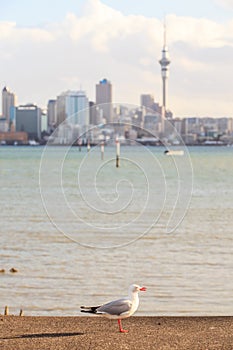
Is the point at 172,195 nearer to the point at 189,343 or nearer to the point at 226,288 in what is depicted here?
the point at 226,288

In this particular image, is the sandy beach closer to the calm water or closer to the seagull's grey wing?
the seagull's grey wing

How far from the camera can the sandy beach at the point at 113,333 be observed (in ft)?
35.5

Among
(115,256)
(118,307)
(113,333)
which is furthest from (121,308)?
(115,256)

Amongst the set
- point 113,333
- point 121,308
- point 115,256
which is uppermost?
point 121,308

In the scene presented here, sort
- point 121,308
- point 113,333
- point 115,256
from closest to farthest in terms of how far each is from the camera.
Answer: point 121,308
point 113,333
point 115,256

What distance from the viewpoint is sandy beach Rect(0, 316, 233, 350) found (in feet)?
35.5

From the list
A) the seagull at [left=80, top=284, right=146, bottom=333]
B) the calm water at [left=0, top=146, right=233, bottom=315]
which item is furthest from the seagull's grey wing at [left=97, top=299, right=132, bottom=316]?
the calm water at [left=0, top=146, right=233, bottom=315]

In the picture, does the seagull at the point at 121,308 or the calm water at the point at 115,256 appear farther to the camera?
the calm water at the point at 115,256

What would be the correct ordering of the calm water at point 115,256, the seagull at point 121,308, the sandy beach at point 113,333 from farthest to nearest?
1. the calm water at point 115,256
2. the seagull at point 121,308
3. the sandy beach at point 113,333

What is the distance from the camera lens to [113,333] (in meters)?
11.8

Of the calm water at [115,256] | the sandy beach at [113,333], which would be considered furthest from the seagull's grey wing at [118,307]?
the calm water at [115,256]

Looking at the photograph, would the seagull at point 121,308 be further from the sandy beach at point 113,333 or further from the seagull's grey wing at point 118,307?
the sandy beach at point 113,333

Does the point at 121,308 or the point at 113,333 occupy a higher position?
the point at 121,308

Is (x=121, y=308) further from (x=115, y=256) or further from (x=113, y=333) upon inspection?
(x=115, y=256)
